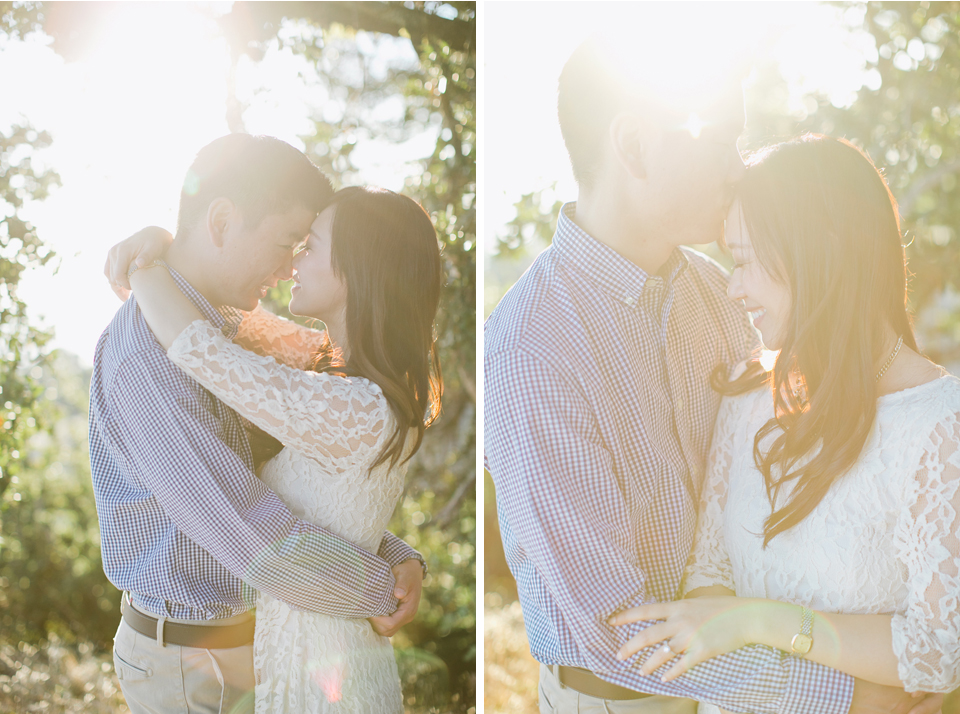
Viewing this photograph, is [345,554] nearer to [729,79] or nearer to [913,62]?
[729,79]

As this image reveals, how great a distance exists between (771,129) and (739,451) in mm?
1806

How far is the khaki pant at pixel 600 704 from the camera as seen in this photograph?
4.85 ft

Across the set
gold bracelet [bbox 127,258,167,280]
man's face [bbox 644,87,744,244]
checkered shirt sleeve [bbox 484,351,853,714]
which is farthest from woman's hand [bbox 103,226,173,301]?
man's face [bbox 644,87,744,244]

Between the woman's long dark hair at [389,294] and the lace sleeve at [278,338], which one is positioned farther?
the lace sleeve at [278,338]

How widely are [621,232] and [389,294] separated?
52 cm

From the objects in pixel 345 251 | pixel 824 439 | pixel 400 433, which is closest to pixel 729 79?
pixel 824 439

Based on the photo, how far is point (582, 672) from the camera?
149cm

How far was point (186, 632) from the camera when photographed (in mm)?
1571

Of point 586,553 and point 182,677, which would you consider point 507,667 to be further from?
point 586,553

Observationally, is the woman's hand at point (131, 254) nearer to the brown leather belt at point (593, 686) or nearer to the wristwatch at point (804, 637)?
the brown leather belt at point (593, 686)

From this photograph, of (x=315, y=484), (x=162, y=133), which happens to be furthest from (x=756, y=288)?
(x=162, y=133)

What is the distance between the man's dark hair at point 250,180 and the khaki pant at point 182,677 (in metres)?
0.94

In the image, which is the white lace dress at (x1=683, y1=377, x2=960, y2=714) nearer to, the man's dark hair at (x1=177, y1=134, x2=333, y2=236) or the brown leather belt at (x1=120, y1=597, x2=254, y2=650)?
the brown leather belt at (x1=120, y1=597, x2=254, y2=650)

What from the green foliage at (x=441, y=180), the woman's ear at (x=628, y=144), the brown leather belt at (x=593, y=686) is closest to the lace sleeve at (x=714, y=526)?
the brown leather belt at (x=593, y=686)
